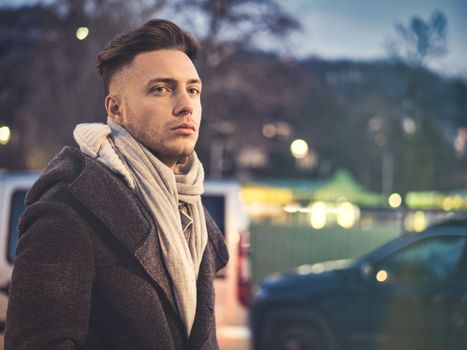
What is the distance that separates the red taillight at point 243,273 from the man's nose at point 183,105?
515 centimetres

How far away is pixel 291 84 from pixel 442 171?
4.91m

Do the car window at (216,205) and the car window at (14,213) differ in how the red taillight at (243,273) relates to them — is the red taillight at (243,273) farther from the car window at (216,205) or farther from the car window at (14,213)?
the car window at (14,213)

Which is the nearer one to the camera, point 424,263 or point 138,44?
point 138,44

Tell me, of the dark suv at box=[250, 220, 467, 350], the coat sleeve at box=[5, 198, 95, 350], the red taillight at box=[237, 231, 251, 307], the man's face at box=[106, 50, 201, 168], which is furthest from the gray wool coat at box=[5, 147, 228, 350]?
the dark suv at box=[250, 220, 467, 350]

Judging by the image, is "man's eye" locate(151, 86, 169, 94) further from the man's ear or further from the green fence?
the green fence

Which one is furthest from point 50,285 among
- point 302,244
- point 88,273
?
point 302,244

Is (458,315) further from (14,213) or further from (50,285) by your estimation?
(50,285)

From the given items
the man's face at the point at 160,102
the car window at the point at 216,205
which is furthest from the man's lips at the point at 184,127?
the car window at the point at 216,205

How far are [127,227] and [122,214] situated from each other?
30 millimetres

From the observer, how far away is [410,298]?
725 centimetres

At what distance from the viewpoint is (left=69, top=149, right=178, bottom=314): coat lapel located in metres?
1.78

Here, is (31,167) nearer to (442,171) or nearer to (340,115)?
(442,171)

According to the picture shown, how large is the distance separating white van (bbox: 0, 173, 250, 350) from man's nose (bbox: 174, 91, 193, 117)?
16.3 feet

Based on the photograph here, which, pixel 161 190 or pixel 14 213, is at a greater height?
pixel 161 190
